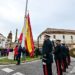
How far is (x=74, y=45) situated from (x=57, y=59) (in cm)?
9481

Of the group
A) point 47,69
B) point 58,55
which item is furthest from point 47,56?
point 58,55

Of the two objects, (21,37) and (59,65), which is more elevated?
(21,37)

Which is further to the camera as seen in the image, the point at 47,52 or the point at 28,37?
the point at 28,37

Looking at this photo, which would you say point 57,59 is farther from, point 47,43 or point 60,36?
point 60,36

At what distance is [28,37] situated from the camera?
3117 centimetres

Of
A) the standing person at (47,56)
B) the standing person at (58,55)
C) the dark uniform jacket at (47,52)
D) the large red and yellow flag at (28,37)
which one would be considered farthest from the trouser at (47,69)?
the large red and yellow flag at (28,37)

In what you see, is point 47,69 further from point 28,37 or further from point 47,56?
point 28,37

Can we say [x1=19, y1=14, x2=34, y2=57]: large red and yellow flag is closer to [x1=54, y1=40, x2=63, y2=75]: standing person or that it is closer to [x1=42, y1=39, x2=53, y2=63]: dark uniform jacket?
[x1=54, y1=40, x2=63, y2=75]: standing person

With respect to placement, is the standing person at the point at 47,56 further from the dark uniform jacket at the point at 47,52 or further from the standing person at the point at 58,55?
the standing person at the point at 58,55

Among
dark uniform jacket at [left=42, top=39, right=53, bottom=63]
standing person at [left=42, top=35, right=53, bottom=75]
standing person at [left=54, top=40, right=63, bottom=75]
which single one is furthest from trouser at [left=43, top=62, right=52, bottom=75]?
standing person at [left=54, top=40, right=63, bottom=75]

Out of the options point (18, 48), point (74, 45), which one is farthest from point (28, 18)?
point (74, 45)

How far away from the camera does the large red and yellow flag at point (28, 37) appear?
30039 millimetres

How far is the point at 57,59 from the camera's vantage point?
52.6 ft

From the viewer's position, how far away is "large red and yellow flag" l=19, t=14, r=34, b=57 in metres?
30.0
